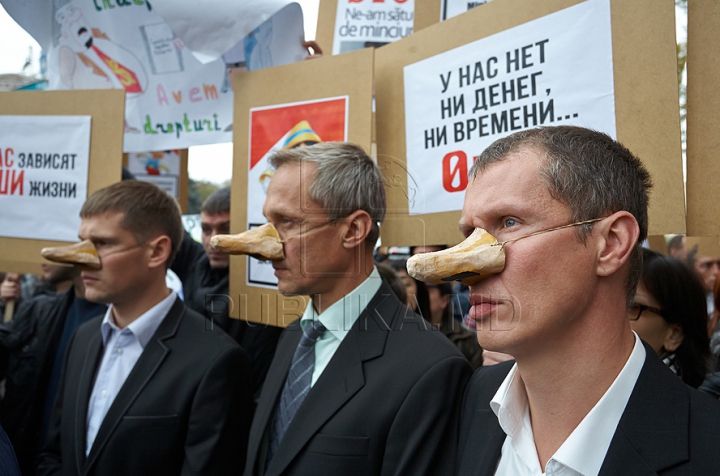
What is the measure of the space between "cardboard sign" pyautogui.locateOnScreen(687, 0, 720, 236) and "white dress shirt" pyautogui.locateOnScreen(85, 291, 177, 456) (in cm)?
237

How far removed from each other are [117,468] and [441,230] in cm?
175

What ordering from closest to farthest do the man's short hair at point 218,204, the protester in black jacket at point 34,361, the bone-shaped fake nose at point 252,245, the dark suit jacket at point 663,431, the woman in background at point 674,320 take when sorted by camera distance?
the dark suit jacket at point 663,431 < the woman in background at point 674,320 < the bone-shaped fake nose at point 252,245 < the protester in black jacket at point 34,361 < the man's short hair at point 218,204

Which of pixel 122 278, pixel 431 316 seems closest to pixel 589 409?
pixel 122 278

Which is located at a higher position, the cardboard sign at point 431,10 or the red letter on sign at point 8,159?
the cardboard sign at point 431,10

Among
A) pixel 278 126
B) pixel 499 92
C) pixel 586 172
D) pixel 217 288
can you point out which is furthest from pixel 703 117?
pixel 217 288

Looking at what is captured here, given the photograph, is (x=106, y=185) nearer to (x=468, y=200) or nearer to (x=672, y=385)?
(x=468, y=200)

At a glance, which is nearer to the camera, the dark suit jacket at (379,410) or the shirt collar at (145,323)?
the dark suit jacket at (379,410)

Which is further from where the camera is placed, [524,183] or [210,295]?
[210,295]

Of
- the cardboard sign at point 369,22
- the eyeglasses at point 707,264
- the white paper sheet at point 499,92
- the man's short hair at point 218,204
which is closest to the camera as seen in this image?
the white paper sheet at point 499,92

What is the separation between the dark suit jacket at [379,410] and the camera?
6.67ft

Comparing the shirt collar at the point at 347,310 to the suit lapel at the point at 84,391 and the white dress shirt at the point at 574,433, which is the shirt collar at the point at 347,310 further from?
the suit lapel at the point at 84,391

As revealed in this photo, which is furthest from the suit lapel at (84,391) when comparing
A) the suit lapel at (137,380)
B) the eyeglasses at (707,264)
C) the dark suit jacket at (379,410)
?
the eyeglasses at (707,264)

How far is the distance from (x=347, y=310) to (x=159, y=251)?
130cm

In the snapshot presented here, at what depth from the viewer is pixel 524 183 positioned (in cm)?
154
